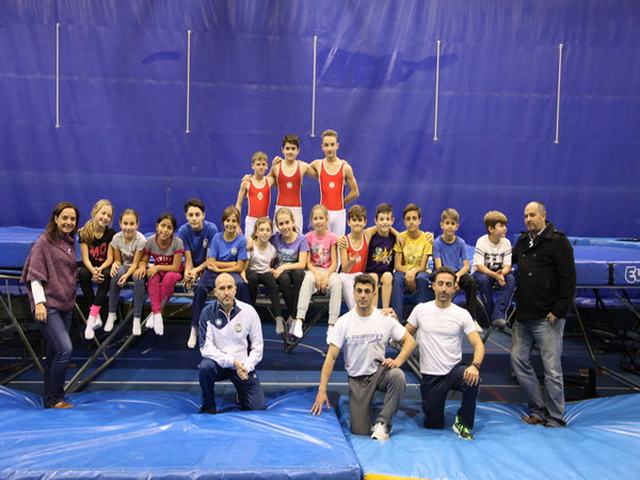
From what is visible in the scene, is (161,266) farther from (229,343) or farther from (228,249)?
(229,343)

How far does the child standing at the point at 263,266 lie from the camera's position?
504 cm

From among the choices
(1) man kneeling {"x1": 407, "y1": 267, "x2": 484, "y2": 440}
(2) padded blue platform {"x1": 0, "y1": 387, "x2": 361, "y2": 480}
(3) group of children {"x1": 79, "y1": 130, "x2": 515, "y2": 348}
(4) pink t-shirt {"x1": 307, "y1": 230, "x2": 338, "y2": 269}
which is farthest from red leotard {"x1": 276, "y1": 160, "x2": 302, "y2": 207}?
(2) padded blue platform {"x1": 0, "y1": 387, "x2": 361, "y2": 480}

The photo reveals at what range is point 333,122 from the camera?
27.5 ft

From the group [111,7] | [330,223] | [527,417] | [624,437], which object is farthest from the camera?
[111,7]

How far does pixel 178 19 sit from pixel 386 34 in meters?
3.17

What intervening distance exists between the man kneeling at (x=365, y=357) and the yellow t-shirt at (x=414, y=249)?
1116 millimetres


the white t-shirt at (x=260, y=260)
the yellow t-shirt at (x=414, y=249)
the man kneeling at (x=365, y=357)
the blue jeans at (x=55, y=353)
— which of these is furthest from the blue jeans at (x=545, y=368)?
the blue jeans at (x=55, y=353)

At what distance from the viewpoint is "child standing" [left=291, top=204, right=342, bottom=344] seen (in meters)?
4.93

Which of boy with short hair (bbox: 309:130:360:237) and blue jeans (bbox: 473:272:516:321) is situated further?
boy with short hair (bbox: 309:130:360:237)

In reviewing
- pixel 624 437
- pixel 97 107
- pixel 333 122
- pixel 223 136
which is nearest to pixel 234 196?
pixel 223 136

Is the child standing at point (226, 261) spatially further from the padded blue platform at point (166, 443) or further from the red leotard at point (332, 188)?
the red leotard at point (332, 188)

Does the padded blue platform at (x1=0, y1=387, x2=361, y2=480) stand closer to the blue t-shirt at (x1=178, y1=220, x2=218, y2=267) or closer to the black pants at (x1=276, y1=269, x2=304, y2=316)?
the black pants at (x1=276, y1=269, x2=304, y2=316)

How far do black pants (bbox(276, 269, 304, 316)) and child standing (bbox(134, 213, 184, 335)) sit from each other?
998mm

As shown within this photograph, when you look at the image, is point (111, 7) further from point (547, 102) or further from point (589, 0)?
point (589, 0)
